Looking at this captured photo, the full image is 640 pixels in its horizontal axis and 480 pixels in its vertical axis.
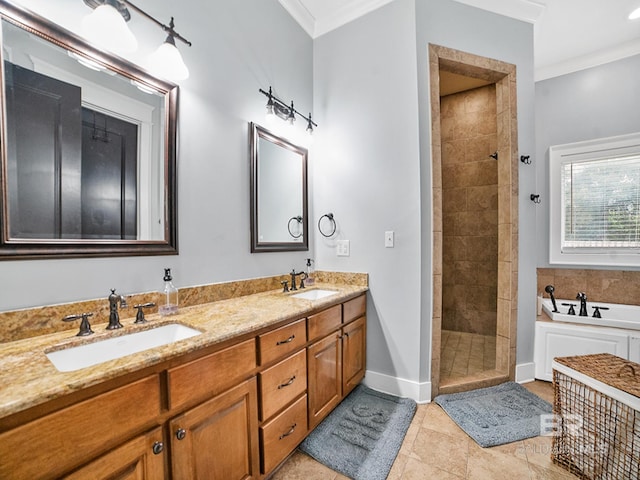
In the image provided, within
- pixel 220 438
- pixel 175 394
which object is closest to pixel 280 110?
pixel 175 394

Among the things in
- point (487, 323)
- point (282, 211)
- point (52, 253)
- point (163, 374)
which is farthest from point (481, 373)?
point (52, 253)

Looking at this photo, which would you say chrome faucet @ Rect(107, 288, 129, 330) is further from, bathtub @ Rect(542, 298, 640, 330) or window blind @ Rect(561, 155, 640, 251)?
window blind @ Rect(561, 155, 640, 251)

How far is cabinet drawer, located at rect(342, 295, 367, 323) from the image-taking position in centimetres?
191

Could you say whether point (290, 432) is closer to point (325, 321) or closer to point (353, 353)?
point (325, 321)

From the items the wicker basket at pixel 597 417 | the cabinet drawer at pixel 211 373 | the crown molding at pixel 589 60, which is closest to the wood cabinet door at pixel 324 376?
the cabinet drawer at pixel 211 373

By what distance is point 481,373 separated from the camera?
2.32 m

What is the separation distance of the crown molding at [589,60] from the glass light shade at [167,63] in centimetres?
359

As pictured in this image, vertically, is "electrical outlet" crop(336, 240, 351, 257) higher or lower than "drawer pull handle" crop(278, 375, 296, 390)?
higher

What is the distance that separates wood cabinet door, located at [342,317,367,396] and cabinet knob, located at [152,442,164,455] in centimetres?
121

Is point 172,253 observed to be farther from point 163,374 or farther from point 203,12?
point 203,12

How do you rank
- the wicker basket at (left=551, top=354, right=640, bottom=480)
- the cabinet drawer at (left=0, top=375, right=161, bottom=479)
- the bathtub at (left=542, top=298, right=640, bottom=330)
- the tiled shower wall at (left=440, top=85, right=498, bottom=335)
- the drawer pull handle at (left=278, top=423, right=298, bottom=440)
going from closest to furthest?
the cabinet drawer at (left=0, top=375, right=161, bottom=479)
the wicker basket at (left=551, top=354, right=640, bottom=480)
the drawer pull handle at (left=278, top=423, right=298, bottom=440)
the bathtub at (left=542, top=298, right=640, bottom=330)
the tiled shower wall at (left=440, top=85, right=498, bottom=335)

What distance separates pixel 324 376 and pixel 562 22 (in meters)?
3.52

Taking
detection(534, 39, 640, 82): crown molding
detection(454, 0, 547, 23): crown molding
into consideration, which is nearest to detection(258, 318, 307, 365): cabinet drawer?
detection(454, 0, 547, 23): crown molding

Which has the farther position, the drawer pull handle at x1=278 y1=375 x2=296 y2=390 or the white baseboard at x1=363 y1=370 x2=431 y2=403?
the white baseboard at x1=363 y1=370 x2=431 y2=403
